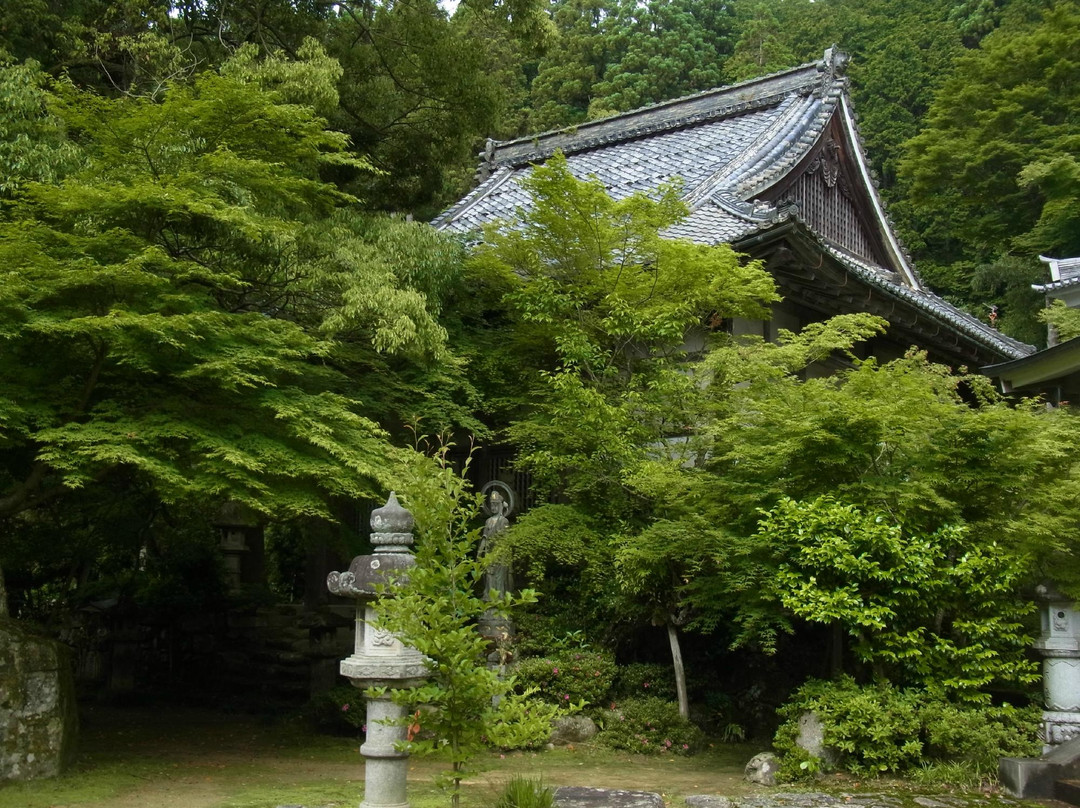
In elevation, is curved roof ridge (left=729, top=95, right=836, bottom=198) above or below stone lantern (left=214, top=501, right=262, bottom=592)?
above

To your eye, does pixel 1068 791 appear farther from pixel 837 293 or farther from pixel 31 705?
pixel 31 705

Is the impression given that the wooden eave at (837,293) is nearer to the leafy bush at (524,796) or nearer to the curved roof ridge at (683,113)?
the curved roof ridge at (683,113)

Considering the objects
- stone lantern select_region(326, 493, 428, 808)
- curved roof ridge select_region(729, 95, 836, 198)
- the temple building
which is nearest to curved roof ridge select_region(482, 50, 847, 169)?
curved roof ridge select_region(729, 95, 836, 198)

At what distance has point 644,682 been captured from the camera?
11898mm

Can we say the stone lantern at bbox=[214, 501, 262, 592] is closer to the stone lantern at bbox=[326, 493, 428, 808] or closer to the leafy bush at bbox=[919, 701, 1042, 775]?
the stone lantern at bbox=[326, 493, 428, 808]

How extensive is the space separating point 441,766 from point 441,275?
5.66 metres

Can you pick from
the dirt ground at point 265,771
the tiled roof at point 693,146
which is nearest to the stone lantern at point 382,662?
the dirt ground at point 265,771

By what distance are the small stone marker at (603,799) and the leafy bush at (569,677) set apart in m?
3.60

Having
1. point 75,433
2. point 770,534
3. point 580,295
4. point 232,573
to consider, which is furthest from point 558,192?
point 232,573

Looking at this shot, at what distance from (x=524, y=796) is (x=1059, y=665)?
5.19m

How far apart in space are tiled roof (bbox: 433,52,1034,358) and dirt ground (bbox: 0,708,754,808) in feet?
25.1

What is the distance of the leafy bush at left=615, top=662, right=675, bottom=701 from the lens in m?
11.8

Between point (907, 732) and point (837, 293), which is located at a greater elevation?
point (837, 293)

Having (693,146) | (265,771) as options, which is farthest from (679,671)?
(693,146)
